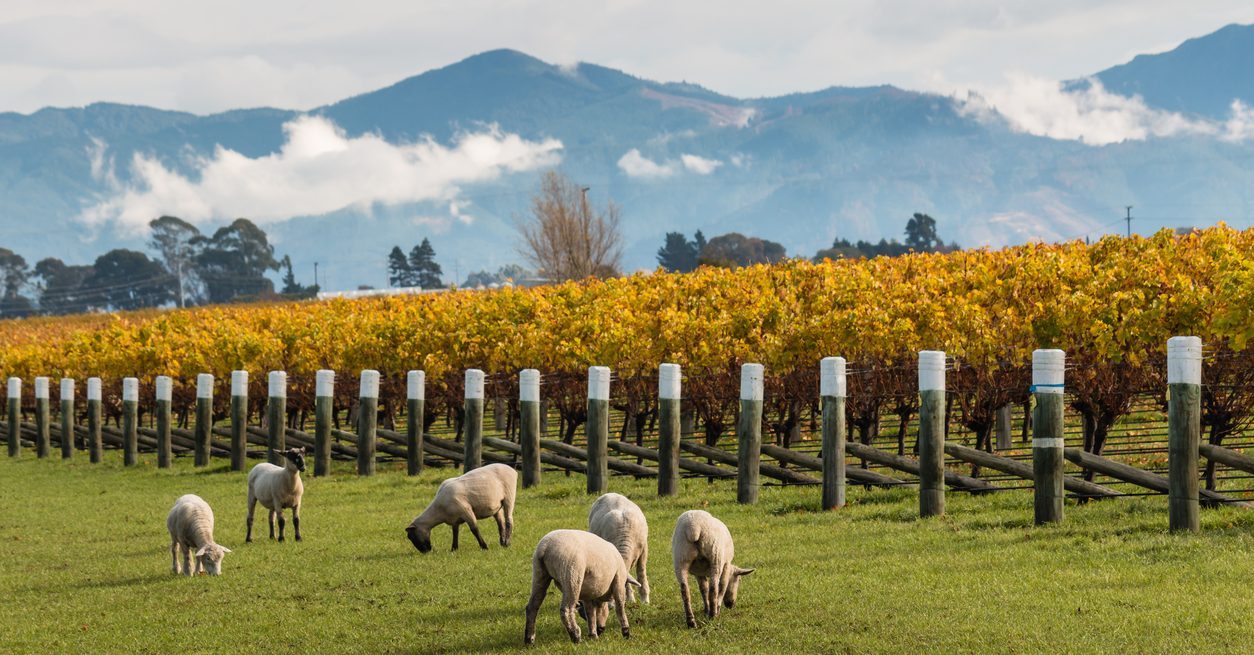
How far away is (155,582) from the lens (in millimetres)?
16250

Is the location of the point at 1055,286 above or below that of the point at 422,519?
above

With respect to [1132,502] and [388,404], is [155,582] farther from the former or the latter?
[388,404]

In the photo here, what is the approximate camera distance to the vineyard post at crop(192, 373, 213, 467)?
106ft

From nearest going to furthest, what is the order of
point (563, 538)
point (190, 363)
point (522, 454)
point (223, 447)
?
point (563, 538)
point (522, 454)
point (223, 447)
point (190, 363)

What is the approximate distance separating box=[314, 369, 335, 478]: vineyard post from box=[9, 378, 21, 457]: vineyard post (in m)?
16.7

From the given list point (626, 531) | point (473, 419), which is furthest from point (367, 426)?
point (626, 531)

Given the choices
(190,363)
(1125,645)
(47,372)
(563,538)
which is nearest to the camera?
(1125,645)

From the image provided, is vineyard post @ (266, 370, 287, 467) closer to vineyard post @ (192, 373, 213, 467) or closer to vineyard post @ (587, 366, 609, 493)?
vineyard post @ (192, 373, 213, 467)

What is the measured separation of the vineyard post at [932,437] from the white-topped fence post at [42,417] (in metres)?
29.8

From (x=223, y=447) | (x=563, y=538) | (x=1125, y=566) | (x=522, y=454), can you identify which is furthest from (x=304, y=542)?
(x=223, y=447)

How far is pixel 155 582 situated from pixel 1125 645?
10631 mm

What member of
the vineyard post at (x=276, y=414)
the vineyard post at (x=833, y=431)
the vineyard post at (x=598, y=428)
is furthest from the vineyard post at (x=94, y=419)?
the vineyard post at (x=833, y=431)

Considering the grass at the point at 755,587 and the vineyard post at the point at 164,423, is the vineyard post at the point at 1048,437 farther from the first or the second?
the vineyard post at the point at 164,423

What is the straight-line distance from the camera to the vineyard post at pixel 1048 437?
15.8 meters
